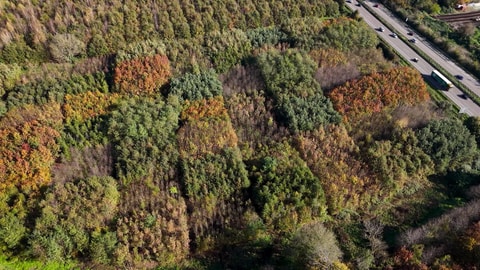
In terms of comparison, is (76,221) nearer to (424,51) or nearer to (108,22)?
(108,22)

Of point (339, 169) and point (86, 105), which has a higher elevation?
point (86, 105)

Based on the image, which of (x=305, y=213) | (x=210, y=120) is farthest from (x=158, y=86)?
(x=305, y=213)

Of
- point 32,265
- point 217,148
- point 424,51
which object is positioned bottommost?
point 32,265

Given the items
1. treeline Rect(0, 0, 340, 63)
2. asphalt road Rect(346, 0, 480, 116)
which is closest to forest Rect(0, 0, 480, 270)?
treeline Rect(0, 0, 340, 63)

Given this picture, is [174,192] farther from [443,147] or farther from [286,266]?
[443,147]

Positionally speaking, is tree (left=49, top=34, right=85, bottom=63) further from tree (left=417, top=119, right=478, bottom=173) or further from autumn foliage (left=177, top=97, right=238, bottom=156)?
tree (left=417, top=119, right=478, bottom=173)

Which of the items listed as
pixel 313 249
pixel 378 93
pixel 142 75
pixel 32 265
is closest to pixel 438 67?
pixel 378 93
